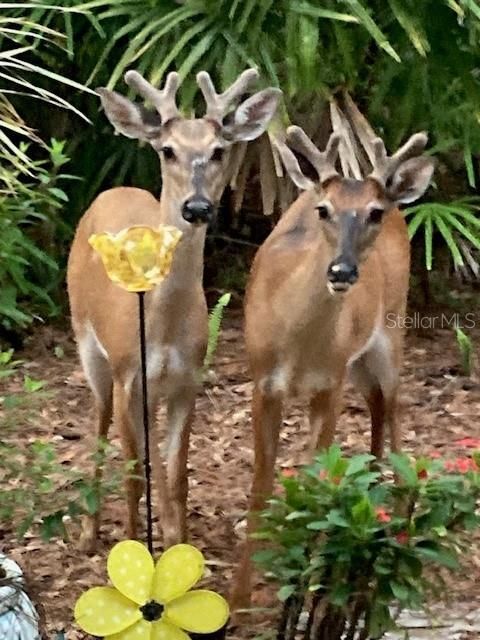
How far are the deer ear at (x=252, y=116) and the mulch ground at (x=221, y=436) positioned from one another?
1064 mm

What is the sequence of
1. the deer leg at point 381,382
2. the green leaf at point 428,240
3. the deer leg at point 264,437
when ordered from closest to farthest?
the deer leg at point 264,437
the deer leg at point 381,382
the green leaf at point 428,240

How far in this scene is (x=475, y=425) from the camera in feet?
17.9

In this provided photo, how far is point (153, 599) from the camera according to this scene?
3.03 meters

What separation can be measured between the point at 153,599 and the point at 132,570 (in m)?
0.09

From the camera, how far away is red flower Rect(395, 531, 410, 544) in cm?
277

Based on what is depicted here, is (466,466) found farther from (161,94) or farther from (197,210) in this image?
(161,94)

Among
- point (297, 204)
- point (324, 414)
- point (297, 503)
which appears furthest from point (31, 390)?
point (297, 204)

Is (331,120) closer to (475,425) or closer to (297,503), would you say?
(475,425)

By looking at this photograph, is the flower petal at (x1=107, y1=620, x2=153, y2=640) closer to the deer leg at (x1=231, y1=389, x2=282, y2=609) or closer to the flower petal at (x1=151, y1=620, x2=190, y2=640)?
the flower petal at (x1=151, y1=620, x2=190, y2=640)

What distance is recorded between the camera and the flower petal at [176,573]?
119 inches

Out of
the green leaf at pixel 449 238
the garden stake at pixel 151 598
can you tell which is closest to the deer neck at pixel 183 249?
the garden stake at pixel 151 598

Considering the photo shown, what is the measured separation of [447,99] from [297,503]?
3.62 meters

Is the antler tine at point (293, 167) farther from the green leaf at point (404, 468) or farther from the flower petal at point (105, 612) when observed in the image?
the flower petal at point (105, 612)

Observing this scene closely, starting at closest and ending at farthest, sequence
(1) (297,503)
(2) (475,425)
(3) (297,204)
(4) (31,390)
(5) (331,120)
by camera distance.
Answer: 1. (1) (297,503)
2. (4) (31,390)
3. (3) (297,204)
4. (2) (475,425)
5. (5) (331,120)
